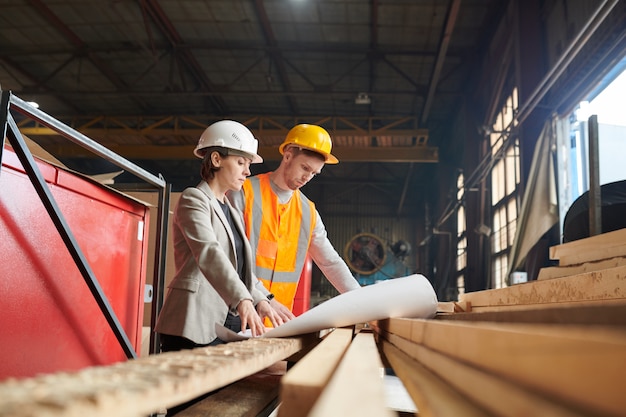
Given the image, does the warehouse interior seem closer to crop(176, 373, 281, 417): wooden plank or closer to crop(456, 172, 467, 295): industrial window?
crop(456, 172, 467, 295): industrial window

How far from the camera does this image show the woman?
2.29 meters

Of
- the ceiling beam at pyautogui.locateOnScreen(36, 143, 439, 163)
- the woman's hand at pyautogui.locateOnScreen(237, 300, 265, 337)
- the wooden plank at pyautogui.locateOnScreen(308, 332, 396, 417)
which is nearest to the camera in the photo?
the wooden plank at pyautogui.locateOnScreen(308, 332, 396, 417)

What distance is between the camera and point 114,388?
1.96 feet

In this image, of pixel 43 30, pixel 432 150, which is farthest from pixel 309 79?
pixel 43 30

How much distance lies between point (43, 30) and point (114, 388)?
12619 mm

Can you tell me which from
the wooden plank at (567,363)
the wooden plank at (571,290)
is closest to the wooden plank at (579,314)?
the wooden plank at (567,363)

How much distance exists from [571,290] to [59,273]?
238 centimetres

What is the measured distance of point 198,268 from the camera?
2.56 metres

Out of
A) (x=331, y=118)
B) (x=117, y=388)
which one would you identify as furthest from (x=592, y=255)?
(x=331, y=118)

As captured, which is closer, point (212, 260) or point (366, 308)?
point (366, 308)

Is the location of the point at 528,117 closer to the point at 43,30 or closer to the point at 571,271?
the point at 571,271

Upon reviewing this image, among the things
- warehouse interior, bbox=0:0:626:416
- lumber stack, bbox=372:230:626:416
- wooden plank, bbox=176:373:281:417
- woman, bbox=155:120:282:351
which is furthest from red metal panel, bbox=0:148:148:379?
lumber stack, bbox=372:230:626:416

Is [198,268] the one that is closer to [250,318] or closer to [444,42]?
[250,318]

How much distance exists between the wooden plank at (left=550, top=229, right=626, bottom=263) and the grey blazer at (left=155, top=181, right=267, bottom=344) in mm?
1672
